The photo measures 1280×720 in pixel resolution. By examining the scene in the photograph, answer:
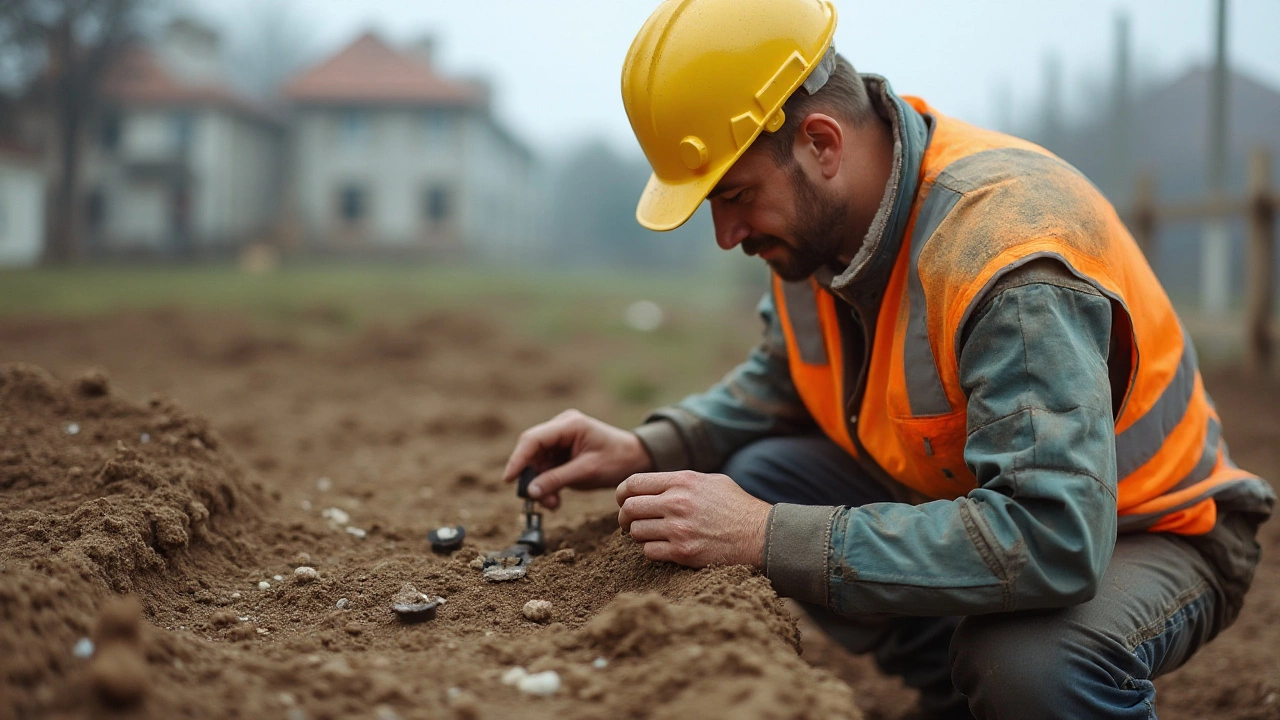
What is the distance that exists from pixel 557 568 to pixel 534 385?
4.82 meters

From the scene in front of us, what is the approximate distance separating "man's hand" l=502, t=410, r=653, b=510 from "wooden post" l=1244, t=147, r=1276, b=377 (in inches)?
237

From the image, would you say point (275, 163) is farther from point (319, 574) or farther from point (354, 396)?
point (319, 574)

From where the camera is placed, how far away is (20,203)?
68.3ft

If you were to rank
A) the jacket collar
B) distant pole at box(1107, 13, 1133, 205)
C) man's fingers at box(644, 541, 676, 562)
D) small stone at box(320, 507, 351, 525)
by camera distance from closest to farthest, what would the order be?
man's fingers at box(644, 541, 676, 562) < the jacket collar < small stone at box(320, 507, 351, 525) < distant pole at box(1107, 13, 1133, 205)

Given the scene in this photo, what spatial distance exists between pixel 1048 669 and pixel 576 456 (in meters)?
1.38

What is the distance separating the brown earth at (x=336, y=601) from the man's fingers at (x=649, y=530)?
91 millimetres

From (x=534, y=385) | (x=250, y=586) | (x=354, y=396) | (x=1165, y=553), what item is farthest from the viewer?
(x=534, y=385)

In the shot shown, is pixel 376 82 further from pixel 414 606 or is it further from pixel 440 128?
pixel 414 606

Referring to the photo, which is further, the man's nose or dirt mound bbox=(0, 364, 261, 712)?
the man's nose

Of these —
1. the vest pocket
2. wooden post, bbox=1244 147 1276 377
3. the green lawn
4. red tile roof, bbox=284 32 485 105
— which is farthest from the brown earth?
Result: red tile roof, bbox=284 32 485 105

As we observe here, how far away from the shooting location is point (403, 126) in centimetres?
2881

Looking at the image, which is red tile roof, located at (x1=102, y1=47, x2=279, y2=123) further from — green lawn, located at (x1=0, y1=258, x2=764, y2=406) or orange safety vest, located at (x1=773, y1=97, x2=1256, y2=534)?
orange safety vest, located at (x1=773, y1=97, x2=1256, y2=534)

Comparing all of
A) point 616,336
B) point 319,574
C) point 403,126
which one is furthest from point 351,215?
point 319,574

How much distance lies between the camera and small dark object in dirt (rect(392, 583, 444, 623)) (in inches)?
80.8
